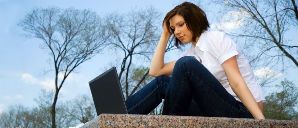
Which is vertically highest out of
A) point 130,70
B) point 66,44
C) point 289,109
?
point 66,44

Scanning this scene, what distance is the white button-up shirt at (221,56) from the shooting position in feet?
9.64

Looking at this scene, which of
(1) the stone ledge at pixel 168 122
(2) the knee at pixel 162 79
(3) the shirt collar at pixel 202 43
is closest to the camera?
(1) the stone ledge at pixel 168 122

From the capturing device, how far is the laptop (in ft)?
8.69

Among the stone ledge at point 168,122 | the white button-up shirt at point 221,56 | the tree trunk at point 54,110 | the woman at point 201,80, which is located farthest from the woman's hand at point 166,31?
the tree trunk at point 54,110

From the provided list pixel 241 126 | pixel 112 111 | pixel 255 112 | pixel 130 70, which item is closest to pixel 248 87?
pixel 255 112

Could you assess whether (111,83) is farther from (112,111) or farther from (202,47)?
(202,47)

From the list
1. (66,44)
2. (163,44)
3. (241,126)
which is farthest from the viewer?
(66,44)

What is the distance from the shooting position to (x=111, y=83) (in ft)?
8.89

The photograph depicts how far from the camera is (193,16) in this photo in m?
3.09

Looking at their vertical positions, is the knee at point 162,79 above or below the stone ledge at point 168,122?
above

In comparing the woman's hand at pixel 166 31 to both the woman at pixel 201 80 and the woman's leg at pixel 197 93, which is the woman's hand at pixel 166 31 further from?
the woman's leg at pixel 197 93

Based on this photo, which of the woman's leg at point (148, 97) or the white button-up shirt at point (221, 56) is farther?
the woman's leg at point (148, 97)

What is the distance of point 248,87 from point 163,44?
2.53 feet

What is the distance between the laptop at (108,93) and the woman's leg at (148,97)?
296 millimetres
